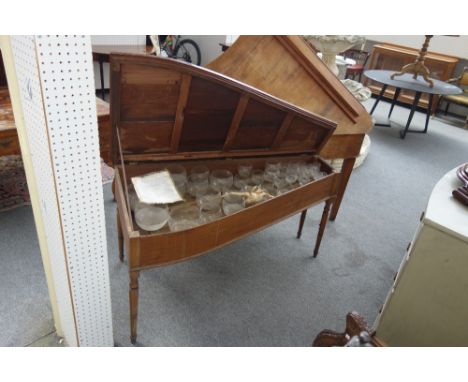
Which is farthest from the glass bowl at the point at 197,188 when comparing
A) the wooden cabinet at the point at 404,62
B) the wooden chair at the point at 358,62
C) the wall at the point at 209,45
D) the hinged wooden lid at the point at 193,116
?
the wooden cabinet at the point at 404,62

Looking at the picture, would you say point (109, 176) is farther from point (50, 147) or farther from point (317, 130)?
point (50, 147)

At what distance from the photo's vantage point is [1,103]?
2.52m

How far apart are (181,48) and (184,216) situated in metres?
6.03

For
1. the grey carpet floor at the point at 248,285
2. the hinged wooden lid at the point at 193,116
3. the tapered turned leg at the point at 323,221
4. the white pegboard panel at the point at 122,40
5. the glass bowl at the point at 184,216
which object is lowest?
the grey carpet floor at the point at 248,285

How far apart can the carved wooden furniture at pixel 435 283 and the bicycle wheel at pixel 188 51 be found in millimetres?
6213

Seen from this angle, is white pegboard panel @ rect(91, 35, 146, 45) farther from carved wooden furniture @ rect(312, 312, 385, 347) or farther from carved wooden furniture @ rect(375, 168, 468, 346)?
carved wooden furniture @ rect(312, 312, 385, 347)

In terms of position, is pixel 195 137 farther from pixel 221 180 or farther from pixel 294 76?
pixel 294 76

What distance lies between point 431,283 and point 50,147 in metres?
1.49

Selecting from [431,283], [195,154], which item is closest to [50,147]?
[195,154]

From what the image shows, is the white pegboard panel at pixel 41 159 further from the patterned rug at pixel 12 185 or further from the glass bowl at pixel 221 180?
the patterned rug at pixel 12 185

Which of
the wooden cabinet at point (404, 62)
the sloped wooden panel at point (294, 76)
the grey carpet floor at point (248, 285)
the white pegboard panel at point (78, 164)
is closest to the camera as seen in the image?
the white pegboard panel at point (78, 164)

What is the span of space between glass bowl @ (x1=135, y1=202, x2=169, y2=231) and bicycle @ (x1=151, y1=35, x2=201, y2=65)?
554 cm

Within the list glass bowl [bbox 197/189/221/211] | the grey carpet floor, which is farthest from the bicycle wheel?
glass bowl [bbox 197/189/221/211]

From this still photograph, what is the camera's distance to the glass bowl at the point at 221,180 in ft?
6.61
